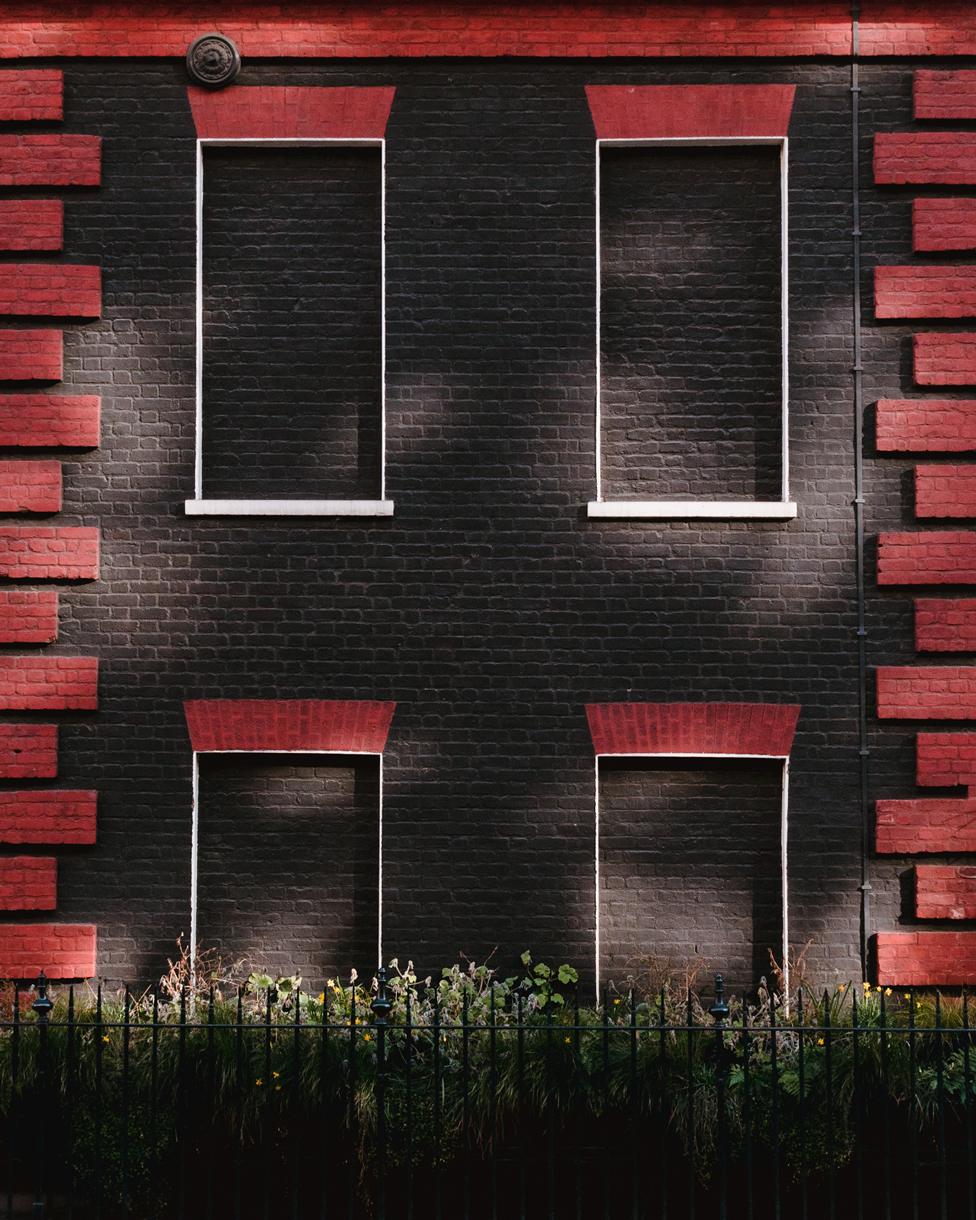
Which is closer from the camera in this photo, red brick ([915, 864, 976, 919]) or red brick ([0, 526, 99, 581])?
red brick ([915, 864, 976, 919])

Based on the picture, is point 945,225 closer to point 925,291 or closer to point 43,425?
point 925,291

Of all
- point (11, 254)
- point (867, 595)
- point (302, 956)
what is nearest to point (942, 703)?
point (867, 595)

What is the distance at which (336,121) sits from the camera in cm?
889

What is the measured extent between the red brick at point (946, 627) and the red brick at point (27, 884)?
6.65 meters

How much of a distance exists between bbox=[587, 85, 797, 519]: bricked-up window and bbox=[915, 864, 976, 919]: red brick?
301 centimetres

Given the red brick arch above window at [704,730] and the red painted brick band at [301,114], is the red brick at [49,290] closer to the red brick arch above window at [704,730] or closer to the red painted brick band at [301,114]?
the red painted brick band at [301,114]

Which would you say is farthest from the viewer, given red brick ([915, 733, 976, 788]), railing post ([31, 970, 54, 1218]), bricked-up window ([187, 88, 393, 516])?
bricked-up window ([187, 88, 393, 516])

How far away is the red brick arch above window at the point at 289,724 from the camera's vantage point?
28.4 ft

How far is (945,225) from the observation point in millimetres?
8727

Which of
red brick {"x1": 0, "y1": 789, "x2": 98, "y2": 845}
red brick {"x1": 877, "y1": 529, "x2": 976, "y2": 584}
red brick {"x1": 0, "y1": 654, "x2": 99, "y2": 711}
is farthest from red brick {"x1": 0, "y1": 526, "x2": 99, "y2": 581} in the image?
red brick {"x1": 877, "y1": 529, "x2": 976, "y2": 584}

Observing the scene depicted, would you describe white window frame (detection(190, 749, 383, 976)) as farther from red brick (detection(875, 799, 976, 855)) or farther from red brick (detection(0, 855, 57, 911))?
red brick (detection(875, 799, 976, 855))

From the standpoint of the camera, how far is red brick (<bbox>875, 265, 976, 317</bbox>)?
28.6 feet

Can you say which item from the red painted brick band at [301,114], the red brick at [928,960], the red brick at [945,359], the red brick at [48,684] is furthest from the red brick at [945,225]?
the red brick at [48,684]

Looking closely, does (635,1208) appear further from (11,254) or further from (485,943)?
(11,254)
